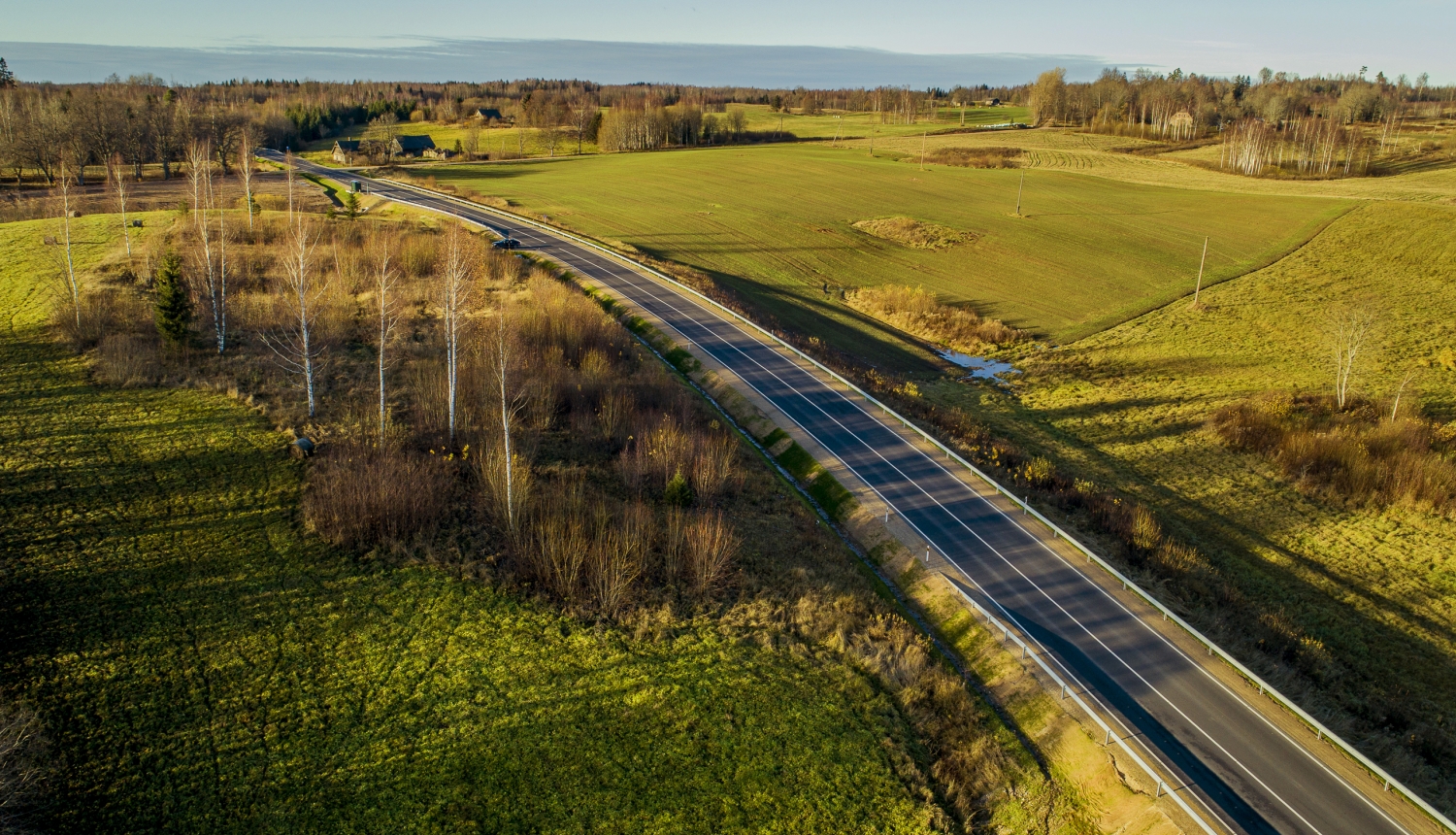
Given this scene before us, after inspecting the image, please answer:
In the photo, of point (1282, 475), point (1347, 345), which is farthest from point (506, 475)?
point (1347, 345)

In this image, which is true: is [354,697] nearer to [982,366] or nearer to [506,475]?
[506,475]

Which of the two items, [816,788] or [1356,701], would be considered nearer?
[816,788]

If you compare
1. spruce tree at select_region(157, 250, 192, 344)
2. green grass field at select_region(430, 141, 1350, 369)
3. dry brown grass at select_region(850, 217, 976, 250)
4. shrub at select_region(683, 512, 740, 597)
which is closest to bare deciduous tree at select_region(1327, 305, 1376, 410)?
green grass field at select_region(430, 141, 1350, 369)

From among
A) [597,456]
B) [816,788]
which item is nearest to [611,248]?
[597,456]

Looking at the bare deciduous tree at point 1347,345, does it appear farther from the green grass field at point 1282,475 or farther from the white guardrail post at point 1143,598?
the white guardrail post at point 1143,598

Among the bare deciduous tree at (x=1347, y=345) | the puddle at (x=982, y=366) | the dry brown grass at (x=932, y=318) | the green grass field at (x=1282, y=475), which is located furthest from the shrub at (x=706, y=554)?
the bare deciduous tree at (x=1347, y=345)

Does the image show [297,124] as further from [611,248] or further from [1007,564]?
[1007,564]
